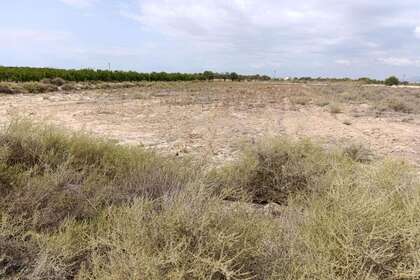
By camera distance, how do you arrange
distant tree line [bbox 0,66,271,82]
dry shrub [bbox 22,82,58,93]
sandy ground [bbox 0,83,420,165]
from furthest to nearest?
1. distant tree line [bbox 0,66,271,82]
2. dry shrub [bbox 22,82,58,93]
3. sandy ground [bbox 0,83,420,165]

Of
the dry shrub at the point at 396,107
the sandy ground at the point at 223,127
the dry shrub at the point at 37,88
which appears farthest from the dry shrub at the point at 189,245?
the dry shrub at the point at 37,88

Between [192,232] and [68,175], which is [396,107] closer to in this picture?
[68,175]

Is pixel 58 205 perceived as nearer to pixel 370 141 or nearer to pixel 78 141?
pixel 78 141

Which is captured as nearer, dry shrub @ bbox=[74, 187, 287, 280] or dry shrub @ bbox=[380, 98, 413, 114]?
dry shrub @ bbox=[74, 187, 287, 280]

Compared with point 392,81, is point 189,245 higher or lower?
higher

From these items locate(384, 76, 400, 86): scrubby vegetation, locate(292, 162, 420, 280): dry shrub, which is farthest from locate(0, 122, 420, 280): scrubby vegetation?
locate(384, 76, 400, 86): scrubby vegetation

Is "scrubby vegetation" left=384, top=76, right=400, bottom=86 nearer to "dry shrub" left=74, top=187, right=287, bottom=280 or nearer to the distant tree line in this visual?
the distant tree line

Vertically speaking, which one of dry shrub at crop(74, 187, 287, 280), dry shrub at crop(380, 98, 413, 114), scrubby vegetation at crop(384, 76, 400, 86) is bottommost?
scrubby vegetation at crop(384, 76, 400, 86)

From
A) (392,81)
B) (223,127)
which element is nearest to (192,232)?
(223,127)

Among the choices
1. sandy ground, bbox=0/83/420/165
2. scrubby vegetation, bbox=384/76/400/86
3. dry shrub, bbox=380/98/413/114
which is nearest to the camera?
sandy ground, bbox=0/83/420/165

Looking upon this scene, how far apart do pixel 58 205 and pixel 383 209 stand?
2789mm

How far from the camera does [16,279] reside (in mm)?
2678

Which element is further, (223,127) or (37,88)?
(37,88)

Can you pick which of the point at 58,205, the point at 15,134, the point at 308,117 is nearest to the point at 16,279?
the point at 58,205
